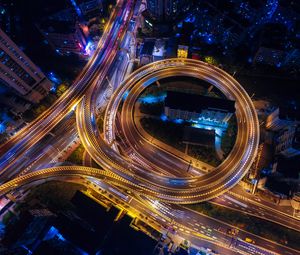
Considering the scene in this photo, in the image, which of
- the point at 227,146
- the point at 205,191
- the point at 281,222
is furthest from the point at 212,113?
the point at 281,222

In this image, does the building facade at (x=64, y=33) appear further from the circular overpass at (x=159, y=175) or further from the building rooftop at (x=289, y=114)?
the building rooftop at (x=289, y=114)

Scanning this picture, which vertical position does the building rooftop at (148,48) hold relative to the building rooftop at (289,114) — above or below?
above

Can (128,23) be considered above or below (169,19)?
below

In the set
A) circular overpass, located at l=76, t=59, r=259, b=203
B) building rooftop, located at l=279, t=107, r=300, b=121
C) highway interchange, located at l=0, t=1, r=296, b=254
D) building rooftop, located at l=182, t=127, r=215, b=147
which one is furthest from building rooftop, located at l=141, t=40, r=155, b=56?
building rooftop, located at l=279, t=107, r=300, b=121

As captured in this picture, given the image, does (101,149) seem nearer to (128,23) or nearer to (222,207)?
(222,207)

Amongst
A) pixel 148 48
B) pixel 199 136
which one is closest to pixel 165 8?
pixel 148 48

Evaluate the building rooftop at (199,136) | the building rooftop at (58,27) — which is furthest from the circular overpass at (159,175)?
the building rooftop at (58,27)

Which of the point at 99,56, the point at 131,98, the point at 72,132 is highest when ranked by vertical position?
the point at 99,56
